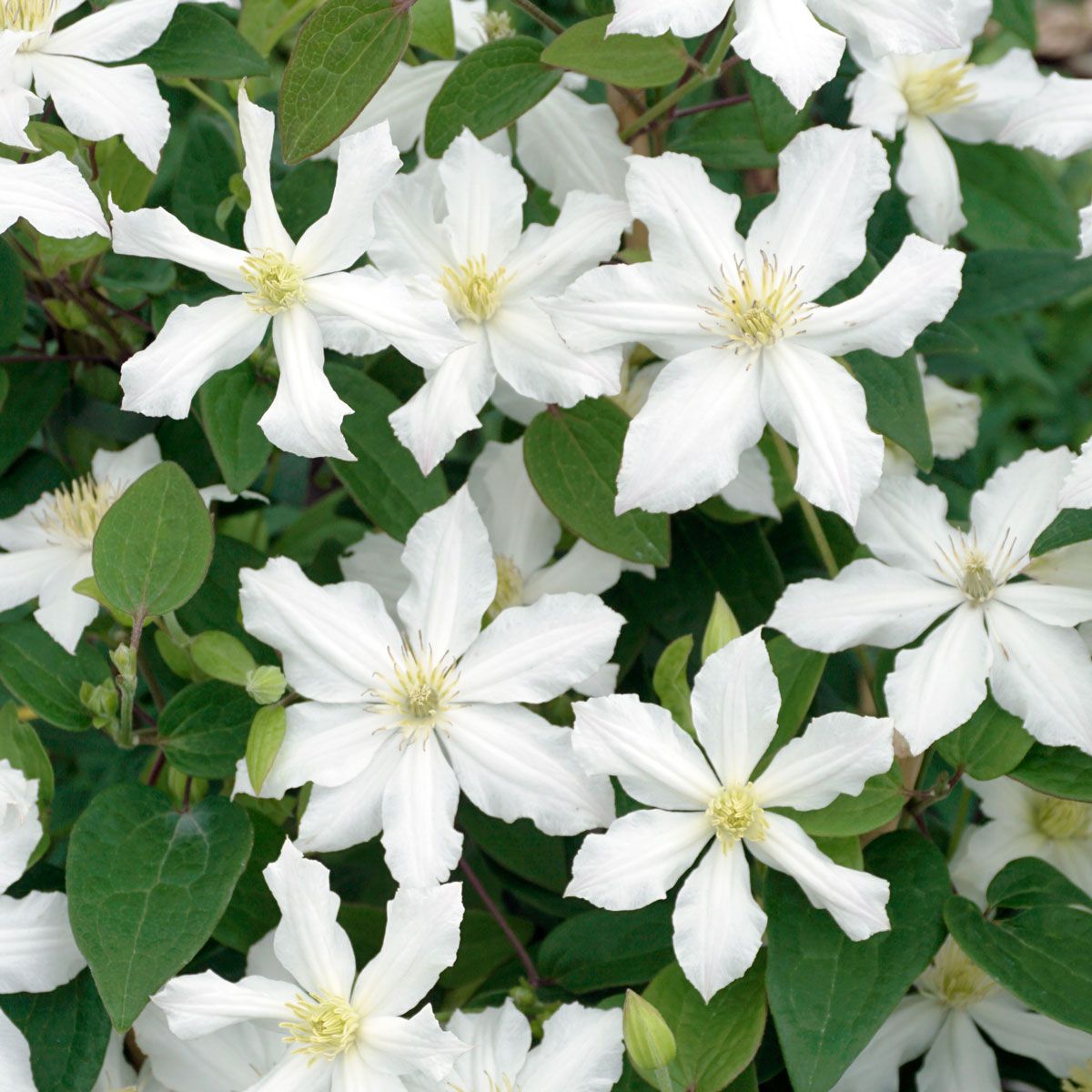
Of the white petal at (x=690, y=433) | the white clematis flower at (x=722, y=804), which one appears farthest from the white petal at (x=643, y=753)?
the white petal at (x=690, y=433)

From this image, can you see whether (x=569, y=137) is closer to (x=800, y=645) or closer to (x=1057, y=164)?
(x=800, y=645)

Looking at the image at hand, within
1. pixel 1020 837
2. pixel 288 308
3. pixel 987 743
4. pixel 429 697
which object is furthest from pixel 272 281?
pixel 1020 837

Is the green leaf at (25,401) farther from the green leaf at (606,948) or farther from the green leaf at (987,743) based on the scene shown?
the green leaf at (987,743)

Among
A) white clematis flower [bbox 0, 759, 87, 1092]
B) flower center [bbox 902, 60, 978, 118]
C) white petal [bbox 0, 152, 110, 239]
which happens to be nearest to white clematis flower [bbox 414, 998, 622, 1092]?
white clematis flower [bbox 0, 759, 87, 1092]

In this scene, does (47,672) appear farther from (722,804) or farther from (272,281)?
(722,804)

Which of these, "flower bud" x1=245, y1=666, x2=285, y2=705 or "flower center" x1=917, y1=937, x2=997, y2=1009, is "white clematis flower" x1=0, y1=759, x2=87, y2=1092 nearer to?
"flower bud" x1=245, y1=666, x2=285, y2=705

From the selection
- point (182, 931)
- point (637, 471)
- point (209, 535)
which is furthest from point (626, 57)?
point (182, 931)
